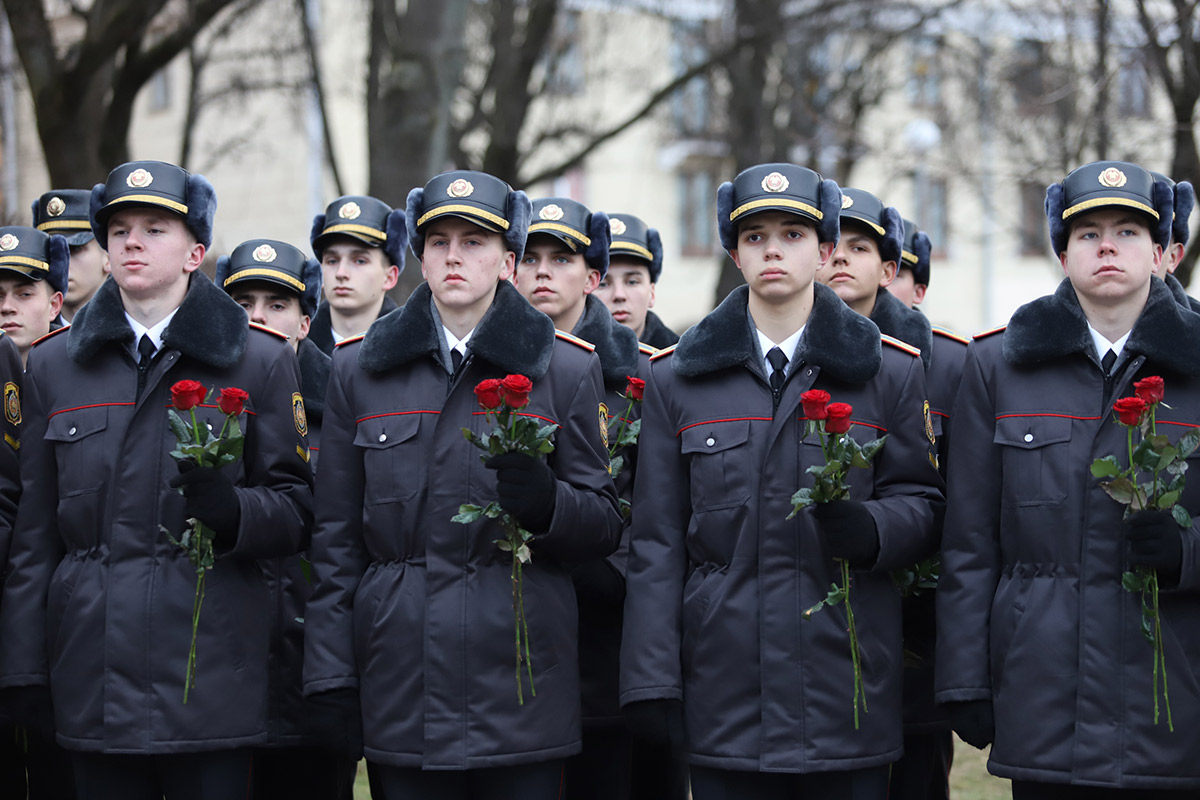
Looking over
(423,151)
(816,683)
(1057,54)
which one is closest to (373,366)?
(816,683)

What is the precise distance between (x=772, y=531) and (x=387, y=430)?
1280 millimetres

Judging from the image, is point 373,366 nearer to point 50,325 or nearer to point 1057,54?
point 50,325

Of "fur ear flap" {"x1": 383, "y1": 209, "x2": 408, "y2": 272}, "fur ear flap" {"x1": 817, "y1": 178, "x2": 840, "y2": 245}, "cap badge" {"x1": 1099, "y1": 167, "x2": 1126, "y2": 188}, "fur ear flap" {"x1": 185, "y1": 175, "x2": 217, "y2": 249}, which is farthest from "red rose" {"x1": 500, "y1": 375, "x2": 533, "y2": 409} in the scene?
"fur ear flap" {"x1": 383, "y1": 209, "x2": 408, "y2": 272}

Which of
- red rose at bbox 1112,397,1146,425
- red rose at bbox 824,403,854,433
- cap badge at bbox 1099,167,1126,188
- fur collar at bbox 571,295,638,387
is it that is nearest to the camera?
red rose at bbox 1112,397,1146,425

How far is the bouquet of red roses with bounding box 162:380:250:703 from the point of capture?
4.55m

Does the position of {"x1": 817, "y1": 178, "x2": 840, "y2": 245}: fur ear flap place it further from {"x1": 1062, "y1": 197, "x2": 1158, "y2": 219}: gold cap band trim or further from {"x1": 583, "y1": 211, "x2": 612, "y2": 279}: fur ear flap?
{"x1": 583, "y1": 211, "x2": 612, "y2": 279}: fur ear flap

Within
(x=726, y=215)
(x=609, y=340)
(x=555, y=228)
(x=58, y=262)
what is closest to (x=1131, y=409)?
(x=726, y=215)

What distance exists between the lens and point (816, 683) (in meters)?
4.42

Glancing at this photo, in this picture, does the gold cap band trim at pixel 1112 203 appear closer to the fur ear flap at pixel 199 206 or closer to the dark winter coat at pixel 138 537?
the dark winter coat at pixel 138 537

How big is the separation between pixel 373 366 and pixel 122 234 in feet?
3.54

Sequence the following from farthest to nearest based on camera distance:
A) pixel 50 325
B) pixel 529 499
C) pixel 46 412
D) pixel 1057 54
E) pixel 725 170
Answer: pixel 725 170 → pixel 1057 54 → pixel 50 325 → pixel 46 412 → pixel 529 499

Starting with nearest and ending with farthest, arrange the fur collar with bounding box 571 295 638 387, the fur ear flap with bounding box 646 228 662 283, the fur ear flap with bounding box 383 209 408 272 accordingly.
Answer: the fur collar with bounding box 571 295 638 387 < the fur ear flap with bounding box 383 209 408 272 < the fur ear flap with bounding box 646 228 662 283

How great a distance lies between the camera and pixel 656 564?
462 cm

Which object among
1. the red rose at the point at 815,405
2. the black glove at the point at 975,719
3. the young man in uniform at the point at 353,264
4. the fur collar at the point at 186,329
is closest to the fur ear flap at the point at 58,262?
the young man in uniform at the point at 353,264
